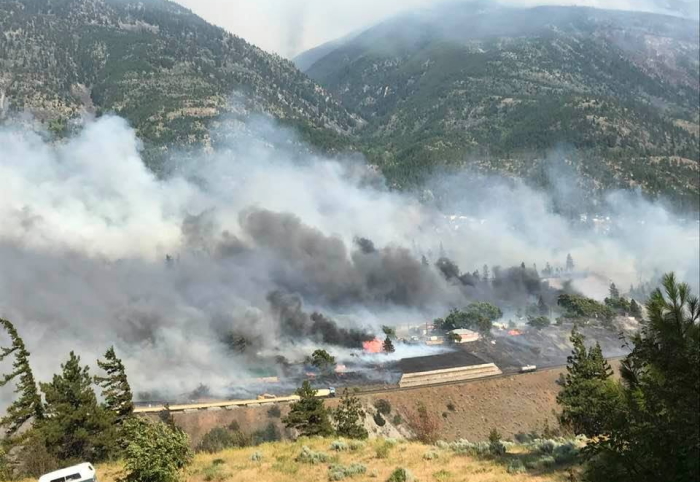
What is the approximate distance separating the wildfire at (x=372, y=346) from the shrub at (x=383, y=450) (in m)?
105

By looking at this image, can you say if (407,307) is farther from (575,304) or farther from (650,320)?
(650,320)

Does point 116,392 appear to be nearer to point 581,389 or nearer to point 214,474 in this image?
point 214,474

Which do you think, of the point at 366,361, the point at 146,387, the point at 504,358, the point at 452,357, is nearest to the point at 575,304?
the point at 504,358

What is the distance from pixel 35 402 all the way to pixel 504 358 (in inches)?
4095

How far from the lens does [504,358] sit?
127062mm

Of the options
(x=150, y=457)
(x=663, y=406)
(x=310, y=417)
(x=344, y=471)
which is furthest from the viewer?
(x=310, y=417)

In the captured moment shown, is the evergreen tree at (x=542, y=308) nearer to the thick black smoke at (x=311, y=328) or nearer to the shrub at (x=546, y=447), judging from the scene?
the thick black smoke at (x=311, y=328)

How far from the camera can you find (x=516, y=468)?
20.5m

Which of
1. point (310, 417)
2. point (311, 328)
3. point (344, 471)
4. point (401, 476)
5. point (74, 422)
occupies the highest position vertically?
point (311, 328)

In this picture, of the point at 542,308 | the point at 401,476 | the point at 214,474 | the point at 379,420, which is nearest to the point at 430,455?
the point at 401,476

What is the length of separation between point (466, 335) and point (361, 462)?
399ft

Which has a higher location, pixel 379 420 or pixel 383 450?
pixel 383 450

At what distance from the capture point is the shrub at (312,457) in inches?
927

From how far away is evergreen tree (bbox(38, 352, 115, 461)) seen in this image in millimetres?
40125
